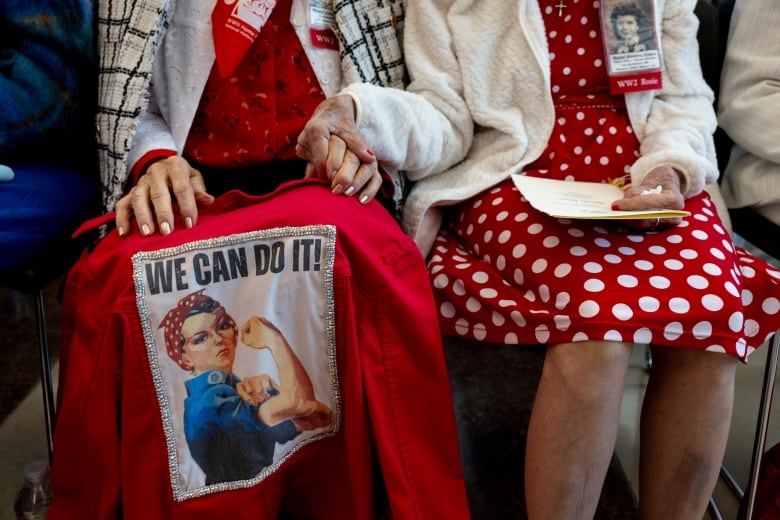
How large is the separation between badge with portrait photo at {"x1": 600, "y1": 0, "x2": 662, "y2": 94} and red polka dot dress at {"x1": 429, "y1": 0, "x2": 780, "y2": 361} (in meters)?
0.03

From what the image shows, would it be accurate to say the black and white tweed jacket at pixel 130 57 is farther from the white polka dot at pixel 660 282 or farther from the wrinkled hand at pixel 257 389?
the white polka dot at pixel 660 282

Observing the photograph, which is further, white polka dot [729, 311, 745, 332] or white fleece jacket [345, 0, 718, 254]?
white fleece jacket [345, 0, 718, 254]

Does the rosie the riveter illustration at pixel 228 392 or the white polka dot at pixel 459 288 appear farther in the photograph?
the white polka dot at pixel 459 288

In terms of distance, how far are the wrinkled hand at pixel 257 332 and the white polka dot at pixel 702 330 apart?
1.83 feet

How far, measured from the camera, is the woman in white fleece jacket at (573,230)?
2.95 feet

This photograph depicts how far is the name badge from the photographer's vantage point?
1107 mm

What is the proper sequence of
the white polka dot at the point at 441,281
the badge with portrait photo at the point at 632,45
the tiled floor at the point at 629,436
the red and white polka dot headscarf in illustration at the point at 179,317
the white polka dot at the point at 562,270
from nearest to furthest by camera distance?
the red and white polka dot headscarf in illustration at the point at 179,317, the white polka dot at the point at 562,270, the white polka dot at the point at 441,281, the badge with portrait photo at the point at 632,45, the tiled floor at the point at 629,436

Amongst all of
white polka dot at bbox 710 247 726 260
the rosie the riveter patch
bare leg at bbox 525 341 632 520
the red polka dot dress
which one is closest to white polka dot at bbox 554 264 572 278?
the red polka dot dress

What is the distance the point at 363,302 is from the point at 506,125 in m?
0.48

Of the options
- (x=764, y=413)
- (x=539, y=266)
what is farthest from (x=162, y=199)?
(x=764, y=413)

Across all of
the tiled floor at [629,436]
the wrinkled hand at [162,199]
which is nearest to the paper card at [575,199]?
the wrinkled hand at [162,199]

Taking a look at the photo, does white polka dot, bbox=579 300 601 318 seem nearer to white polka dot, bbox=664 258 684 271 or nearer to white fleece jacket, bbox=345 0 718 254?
white polka dot, bbox=664 258 684 271

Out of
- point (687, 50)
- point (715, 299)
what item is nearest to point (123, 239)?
point (715, 299)

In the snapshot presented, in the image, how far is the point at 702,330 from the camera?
0.87 meters
